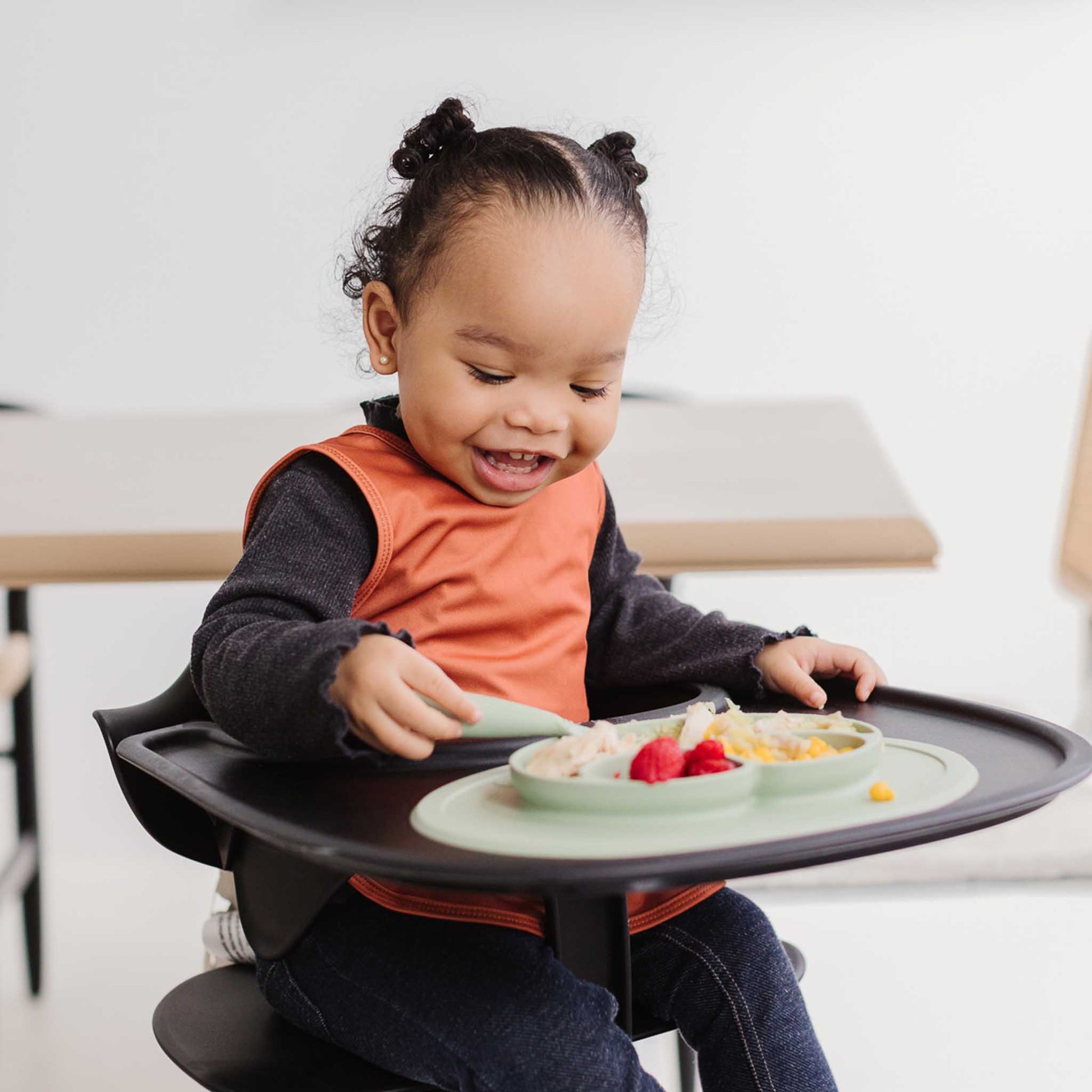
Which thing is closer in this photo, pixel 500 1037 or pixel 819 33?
pixel 500 1037

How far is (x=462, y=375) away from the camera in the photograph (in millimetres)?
876

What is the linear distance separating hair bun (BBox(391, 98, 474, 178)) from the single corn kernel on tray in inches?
17.3

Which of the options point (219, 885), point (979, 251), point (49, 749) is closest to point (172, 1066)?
point (219, 885)

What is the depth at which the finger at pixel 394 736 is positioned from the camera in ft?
2.28

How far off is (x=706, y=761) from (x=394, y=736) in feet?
0.50

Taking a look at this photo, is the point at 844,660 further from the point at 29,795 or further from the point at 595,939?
the point at 29,795

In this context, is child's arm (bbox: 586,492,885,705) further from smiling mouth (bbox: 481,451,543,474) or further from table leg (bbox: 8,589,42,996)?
table leg (bbox: 8,589,42,996)

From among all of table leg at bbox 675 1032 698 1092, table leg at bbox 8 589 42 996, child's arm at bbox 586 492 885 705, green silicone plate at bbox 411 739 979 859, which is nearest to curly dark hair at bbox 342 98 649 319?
child's arm at bbox 586 492 885 705

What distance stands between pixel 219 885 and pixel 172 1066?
89 cm

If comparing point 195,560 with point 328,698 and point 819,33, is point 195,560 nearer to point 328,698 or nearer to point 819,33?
point 328,698

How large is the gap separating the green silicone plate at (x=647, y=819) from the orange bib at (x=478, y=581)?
0.71 feet

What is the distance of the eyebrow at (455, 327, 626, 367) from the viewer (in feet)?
2.81

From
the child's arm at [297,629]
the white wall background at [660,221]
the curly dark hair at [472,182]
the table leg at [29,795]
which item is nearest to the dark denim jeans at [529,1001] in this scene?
the child's arm at [297,629]

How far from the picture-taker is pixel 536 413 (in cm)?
87
